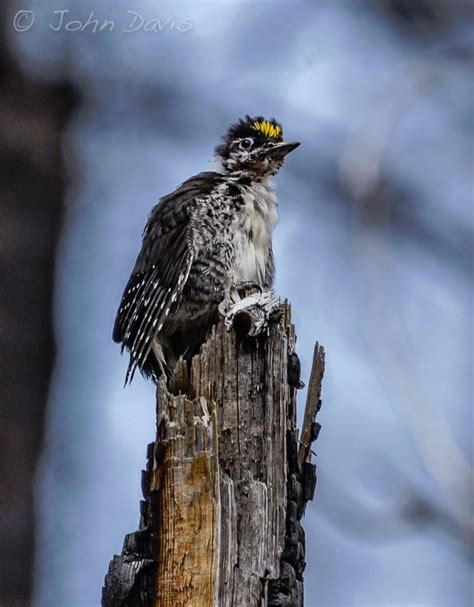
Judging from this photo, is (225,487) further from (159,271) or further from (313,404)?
(159,271)

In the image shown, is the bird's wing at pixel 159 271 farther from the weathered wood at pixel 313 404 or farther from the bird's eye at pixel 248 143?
Answer: the weathered wood at pixel 313 404

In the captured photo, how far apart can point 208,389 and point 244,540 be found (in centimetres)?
55

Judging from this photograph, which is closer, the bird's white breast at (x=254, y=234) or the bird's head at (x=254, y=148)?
the bird's white breast at (x=254, y=234)

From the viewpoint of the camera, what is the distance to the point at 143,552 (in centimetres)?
334

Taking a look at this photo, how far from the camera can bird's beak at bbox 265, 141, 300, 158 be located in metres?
5.84

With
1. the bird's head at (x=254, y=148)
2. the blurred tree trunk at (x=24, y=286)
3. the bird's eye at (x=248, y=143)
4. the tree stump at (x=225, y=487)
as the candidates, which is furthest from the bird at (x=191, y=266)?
the tree stump at (x=225, y=487)

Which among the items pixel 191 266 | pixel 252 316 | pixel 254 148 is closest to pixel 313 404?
pixel 252 316

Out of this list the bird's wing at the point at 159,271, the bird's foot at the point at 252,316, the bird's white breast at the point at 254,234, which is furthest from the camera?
the bird's white breast at the point at 254,234

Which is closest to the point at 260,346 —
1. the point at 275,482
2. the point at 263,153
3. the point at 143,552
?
A: the point at 275,482

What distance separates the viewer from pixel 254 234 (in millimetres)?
5570

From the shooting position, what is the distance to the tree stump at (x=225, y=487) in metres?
3.29

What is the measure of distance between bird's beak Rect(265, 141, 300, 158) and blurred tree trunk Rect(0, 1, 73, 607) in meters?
1.17

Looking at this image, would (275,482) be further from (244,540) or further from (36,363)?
(36,363)

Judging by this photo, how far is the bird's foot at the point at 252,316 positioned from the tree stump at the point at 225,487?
35 mm
